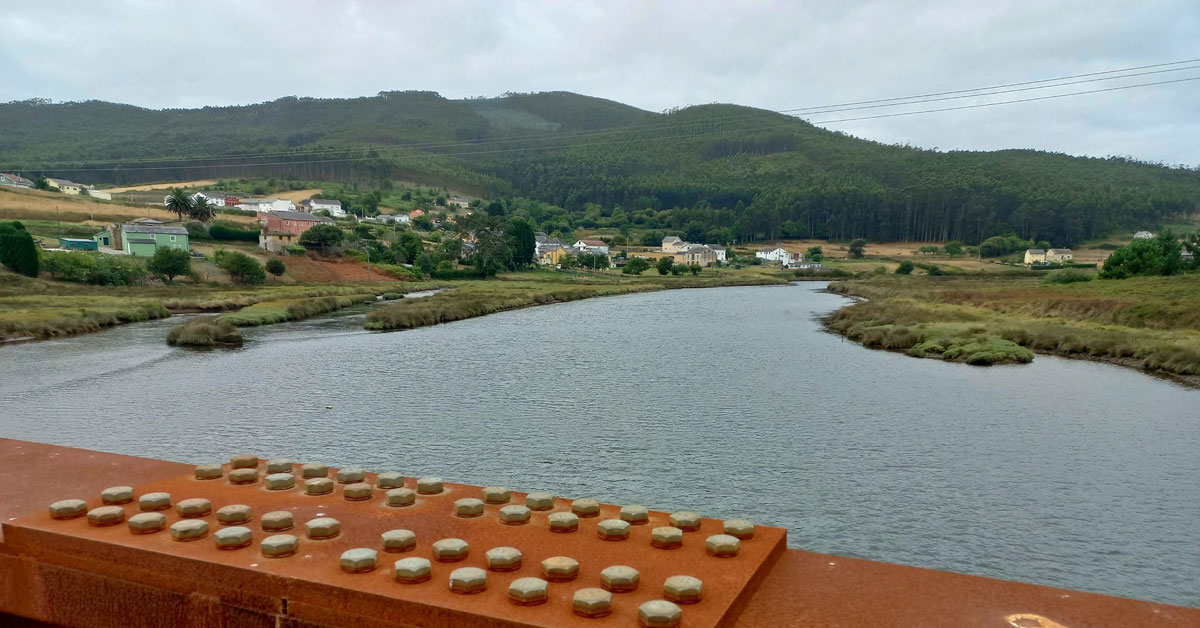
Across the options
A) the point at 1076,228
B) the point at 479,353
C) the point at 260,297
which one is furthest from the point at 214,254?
the point at 1076,228

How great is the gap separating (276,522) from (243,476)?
1215 millimetres

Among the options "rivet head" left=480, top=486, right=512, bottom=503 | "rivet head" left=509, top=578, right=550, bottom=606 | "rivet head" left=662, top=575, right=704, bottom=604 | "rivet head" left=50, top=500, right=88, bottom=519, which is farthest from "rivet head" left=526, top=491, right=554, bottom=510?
"rivet head" left=50, top=500, right=88, bottom=519

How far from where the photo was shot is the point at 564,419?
1898cm

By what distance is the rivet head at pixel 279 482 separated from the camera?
16.0ft

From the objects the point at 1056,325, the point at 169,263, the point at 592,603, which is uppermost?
the point at 592,603

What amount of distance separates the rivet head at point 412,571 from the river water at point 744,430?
8.71 m

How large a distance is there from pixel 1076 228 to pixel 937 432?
462 feet

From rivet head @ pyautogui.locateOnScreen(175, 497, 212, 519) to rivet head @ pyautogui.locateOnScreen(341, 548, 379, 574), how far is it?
1.27m

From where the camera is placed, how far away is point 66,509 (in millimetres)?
4016

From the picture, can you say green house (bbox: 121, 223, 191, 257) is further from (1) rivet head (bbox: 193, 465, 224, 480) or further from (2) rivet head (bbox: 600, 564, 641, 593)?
(2) rivet head (bbox: 600, 564, 641, 593)

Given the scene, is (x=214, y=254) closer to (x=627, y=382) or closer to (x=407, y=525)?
(x=627, y=382)

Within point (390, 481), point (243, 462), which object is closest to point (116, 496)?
point (243, 462)

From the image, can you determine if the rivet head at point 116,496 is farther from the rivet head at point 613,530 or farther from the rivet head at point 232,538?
the rivet head at point 613,530

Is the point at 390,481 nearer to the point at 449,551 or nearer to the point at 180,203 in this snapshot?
the point at 449,551
